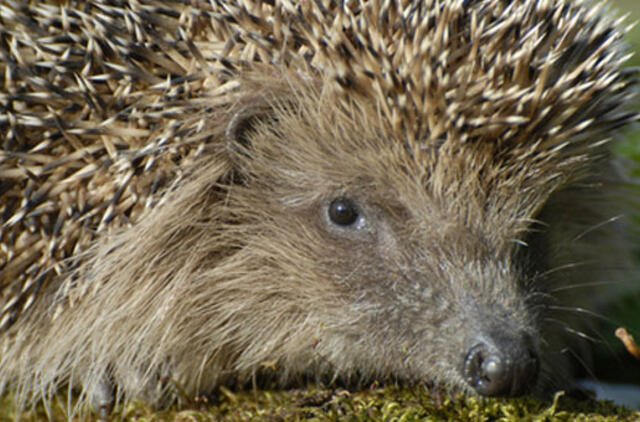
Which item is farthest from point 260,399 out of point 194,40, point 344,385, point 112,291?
point 194,40

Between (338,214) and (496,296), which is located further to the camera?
(338,214)

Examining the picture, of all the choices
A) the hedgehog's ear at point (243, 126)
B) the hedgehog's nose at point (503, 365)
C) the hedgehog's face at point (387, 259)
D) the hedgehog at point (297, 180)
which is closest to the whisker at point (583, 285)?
the hedgehog at point (297, 180)

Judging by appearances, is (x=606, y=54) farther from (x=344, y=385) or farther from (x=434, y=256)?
(x=344, y=385)

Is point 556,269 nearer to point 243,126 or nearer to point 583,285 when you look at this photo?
point 583,285

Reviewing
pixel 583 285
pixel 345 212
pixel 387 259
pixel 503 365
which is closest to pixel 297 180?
pixel 345 212

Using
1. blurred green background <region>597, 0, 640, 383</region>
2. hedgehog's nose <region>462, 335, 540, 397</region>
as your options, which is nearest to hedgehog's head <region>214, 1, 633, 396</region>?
hedgehog's nose <region>462, 335, 540, 397</region>
